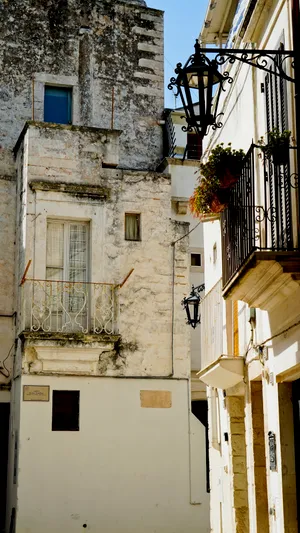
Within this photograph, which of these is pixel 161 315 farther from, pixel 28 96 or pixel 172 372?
pixel 28 96

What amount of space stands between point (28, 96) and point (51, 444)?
789 cm

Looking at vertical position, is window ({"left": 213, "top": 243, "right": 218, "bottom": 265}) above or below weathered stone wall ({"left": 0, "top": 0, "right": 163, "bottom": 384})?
below

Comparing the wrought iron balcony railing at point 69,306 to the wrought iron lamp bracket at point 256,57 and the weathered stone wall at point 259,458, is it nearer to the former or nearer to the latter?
the weathered stone wall at point 259,458

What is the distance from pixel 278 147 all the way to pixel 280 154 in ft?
0.24

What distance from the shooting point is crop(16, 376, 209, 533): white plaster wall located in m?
16.5

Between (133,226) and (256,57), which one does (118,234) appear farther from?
(256,57)

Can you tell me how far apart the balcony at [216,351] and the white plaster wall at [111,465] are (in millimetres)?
4371

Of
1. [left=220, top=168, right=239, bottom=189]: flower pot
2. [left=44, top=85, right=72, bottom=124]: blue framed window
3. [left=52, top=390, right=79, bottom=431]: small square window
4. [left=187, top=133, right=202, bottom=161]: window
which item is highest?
[left=44, top=85, right=72, bottom=124]: blue framed window

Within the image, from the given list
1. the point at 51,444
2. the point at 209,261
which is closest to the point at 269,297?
the point at 209,261

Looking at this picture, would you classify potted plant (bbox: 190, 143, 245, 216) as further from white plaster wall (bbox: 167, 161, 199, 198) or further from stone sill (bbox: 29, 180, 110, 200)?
white plaster wall (bbox: 167, 161, 199, 198)

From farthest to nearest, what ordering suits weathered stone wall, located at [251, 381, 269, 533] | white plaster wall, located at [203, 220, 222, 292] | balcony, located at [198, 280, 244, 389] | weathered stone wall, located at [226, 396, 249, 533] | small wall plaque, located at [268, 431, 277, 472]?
white plaster wall, located at [203, 220, 222, 292], weathered stone wall, located at [226, 396, 249, 533], balcony, located at [198, 280, 244, 389], weathered stone wall, located at [251, 381, 269, 533], small wall plaque, located at [268, 431, 277, 472]

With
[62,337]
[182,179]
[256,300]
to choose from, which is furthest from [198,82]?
[182,179]

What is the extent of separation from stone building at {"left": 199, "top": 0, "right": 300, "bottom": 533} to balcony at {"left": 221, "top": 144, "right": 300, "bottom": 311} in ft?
0.04

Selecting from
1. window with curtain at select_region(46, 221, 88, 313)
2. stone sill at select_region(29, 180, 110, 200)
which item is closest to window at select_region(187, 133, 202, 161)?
stone sill at select_region(29, 180, 110, 200)
